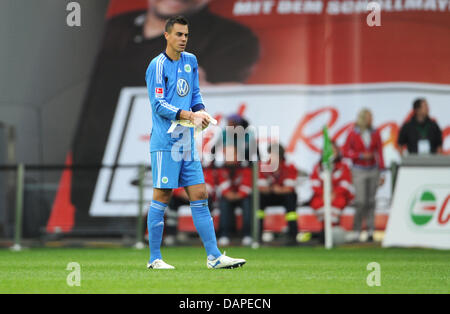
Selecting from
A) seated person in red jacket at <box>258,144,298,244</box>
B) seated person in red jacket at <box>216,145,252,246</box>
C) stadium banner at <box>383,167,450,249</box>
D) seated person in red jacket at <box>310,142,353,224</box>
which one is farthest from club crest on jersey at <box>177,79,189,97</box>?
seated person in red jacket at <box>310,142,353,224</box>

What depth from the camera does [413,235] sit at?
41.8ft

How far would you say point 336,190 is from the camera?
14.4 m

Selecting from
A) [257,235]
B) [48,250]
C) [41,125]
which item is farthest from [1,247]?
[257,235]

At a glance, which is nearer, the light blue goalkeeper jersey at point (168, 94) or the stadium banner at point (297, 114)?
the light blue goalkeeper jersey at point (168, 94)

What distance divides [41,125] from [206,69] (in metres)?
2.81

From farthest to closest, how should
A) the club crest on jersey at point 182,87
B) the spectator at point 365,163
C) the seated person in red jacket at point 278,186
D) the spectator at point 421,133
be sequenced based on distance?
1. the spectator at point 421,133
2. the spectator at point 365,163
3. the seated person in red jacket at point 278,186
4. the club crest on jersey at point 182,87

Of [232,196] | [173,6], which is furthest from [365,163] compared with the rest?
[173,6]

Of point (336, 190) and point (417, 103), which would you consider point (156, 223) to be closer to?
point (336, 190)

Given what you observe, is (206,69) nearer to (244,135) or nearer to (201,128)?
(244,135)

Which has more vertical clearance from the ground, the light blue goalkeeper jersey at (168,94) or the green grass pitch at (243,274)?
the light blue goalkeeper jersey at (168,94)

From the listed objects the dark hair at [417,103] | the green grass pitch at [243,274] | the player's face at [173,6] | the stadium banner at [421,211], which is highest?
the player's face at [173,6]

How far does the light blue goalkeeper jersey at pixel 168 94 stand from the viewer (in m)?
8.09

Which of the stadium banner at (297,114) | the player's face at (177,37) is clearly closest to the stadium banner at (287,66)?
the stadium banner at (297,114)

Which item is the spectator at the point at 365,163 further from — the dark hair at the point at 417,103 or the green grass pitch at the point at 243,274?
the green grass pitch at the point at 243,274
